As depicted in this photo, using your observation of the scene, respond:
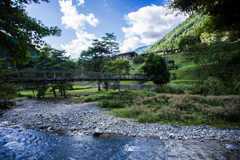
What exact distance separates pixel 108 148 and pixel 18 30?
5.49m

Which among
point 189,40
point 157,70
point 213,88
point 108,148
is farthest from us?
point 189,40

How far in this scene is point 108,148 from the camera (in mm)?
4941

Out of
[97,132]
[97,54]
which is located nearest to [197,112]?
[97,132]

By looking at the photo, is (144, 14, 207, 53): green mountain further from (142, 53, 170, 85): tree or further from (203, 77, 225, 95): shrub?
(203, 77, 225, 95): shrub

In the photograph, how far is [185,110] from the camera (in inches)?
334

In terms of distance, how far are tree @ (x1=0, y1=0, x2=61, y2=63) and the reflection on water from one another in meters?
3.98

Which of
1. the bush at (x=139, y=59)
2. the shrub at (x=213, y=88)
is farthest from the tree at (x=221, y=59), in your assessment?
the bush at (x=139, y=59)

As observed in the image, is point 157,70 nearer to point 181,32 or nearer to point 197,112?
point 197,112

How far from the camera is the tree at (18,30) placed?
3381mm

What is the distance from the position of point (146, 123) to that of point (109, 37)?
39584mm

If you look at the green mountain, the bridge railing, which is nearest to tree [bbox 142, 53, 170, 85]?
the bridge railing

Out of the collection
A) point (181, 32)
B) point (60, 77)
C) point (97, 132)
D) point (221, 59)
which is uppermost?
point (181, 32)

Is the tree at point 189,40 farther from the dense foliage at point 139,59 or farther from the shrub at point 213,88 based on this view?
the shrub at point 213,88

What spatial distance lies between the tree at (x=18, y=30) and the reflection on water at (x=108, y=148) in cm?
398
